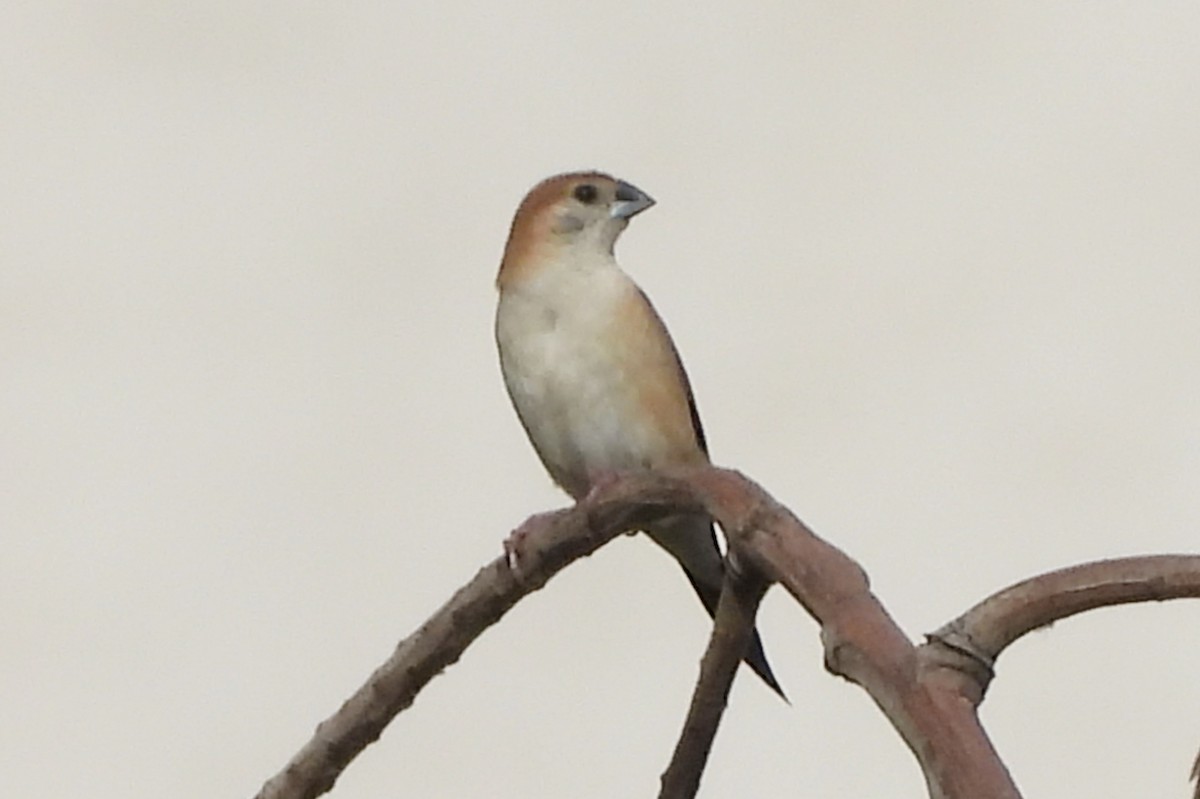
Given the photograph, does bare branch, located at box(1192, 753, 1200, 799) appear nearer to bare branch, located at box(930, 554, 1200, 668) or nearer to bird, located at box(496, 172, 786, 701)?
bare branch, located at box(930, 554, 1200, 668)

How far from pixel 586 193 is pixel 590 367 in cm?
15

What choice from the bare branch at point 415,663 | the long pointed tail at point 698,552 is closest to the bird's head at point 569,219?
the long pointed tail at point 698,552

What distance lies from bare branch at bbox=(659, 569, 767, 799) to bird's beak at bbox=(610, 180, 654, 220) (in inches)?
24.7

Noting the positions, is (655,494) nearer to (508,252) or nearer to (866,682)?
(866,682)

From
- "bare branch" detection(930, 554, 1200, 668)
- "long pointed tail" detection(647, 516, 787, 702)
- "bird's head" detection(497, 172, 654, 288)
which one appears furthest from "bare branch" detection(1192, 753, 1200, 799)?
"bird's head" detection(497, 172, 654, 288)

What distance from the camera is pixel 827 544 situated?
1.49 feet

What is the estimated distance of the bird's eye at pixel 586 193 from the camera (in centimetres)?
118

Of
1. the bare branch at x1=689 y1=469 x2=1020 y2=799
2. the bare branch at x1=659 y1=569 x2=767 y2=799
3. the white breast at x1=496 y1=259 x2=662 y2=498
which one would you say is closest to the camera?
the bare branch at x1=689 y1=469 x2=1020 y2=799

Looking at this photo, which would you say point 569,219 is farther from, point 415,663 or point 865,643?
point 865,643

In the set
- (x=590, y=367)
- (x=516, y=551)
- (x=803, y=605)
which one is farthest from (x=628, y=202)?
(x=803, y=605)

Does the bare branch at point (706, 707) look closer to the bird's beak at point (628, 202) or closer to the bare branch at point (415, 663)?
the bare branch at point (415, 663)

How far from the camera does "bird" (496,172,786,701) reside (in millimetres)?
1099

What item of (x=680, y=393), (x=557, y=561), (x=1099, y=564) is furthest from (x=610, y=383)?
(x=1099, y=564)

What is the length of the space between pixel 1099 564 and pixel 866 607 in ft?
0.19
